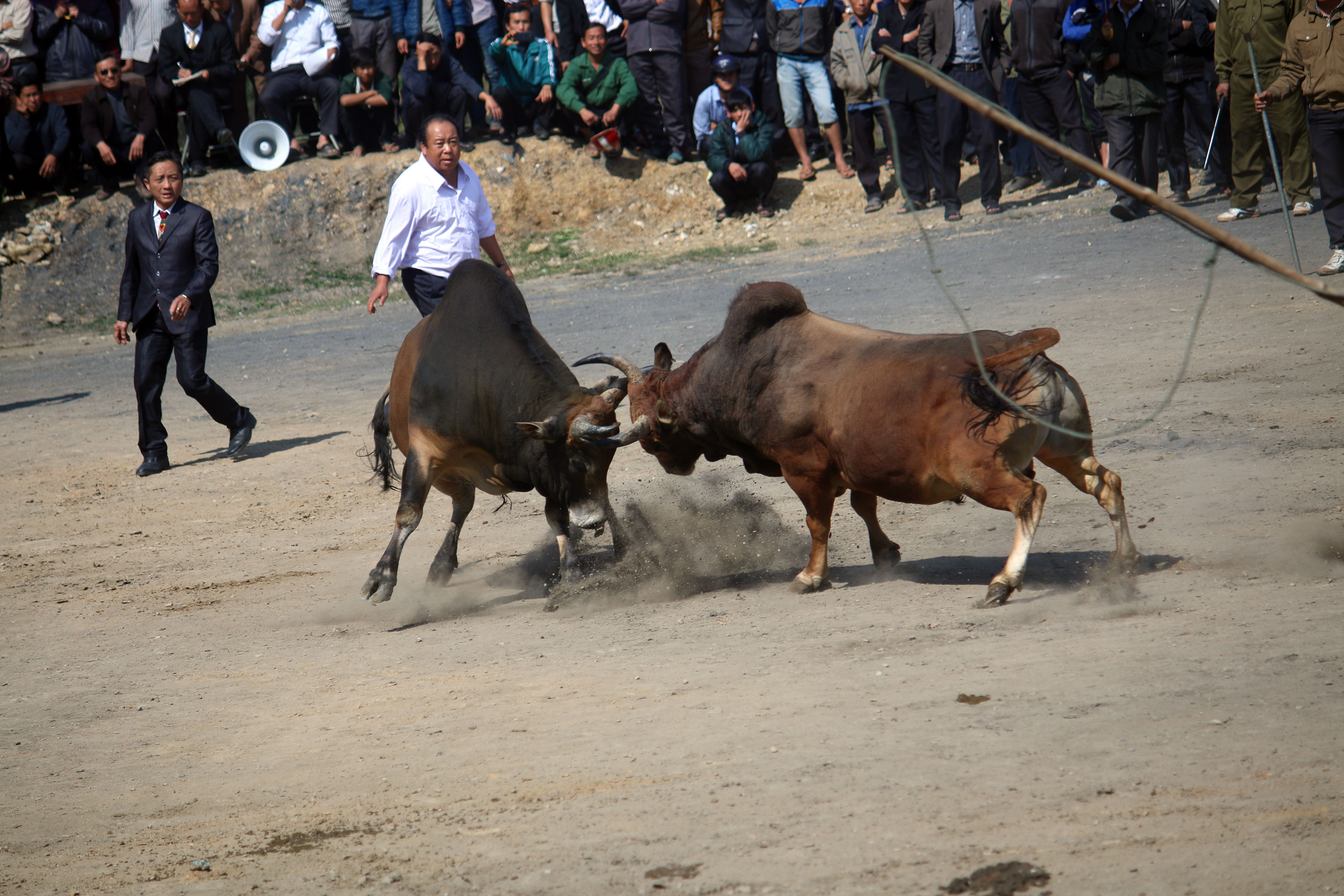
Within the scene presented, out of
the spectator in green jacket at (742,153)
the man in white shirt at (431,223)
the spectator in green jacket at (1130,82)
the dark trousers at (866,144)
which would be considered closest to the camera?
the man in white shirt at (431,223)

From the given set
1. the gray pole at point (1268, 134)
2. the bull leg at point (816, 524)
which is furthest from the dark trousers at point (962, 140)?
the bull leg at point (816, 524)

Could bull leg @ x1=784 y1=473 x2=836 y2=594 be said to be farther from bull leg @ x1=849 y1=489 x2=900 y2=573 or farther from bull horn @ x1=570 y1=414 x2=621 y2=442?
bull horn @ x1=570 y1=414 x2=621 y2=442

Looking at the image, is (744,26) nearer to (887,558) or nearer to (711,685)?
(887,558)

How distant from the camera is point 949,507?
7262 millimetres

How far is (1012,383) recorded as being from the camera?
5.25m

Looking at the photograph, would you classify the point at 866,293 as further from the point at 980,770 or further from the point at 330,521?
the point at 980,770

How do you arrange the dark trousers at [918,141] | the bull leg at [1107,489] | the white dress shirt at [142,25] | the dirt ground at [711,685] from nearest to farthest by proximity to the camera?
the dirt ground at [711,685] → the bull leg at [1107,489] → the dark trousers at [918,141] → the white dress shirt at [142,25]

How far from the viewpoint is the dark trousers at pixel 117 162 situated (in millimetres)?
→ 17453

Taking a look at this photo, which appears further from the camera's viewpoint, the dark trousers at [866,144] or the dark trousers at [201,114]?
the dark trousers at [201,114]

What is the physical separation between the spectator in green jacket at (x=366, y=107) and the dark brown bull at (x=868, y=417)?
12.4 metres

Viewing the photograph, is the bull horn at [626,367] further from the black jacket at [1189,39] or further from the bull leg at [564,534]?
the black jacket at [1189,39]

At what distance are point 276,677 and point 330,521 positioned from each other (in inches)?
110

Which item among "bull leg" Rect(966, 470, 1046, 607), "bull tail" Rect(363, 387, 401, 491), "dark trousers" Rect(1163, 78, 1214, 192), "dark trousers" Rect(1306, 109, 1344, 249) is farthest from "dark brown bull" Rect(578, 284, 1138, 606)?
"dark trousers" Rect(1163, 78, 1214, 192)

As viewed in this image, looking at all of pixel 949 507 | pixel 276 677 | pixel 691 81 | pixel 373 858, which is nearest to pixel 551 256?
pixel 691 81
